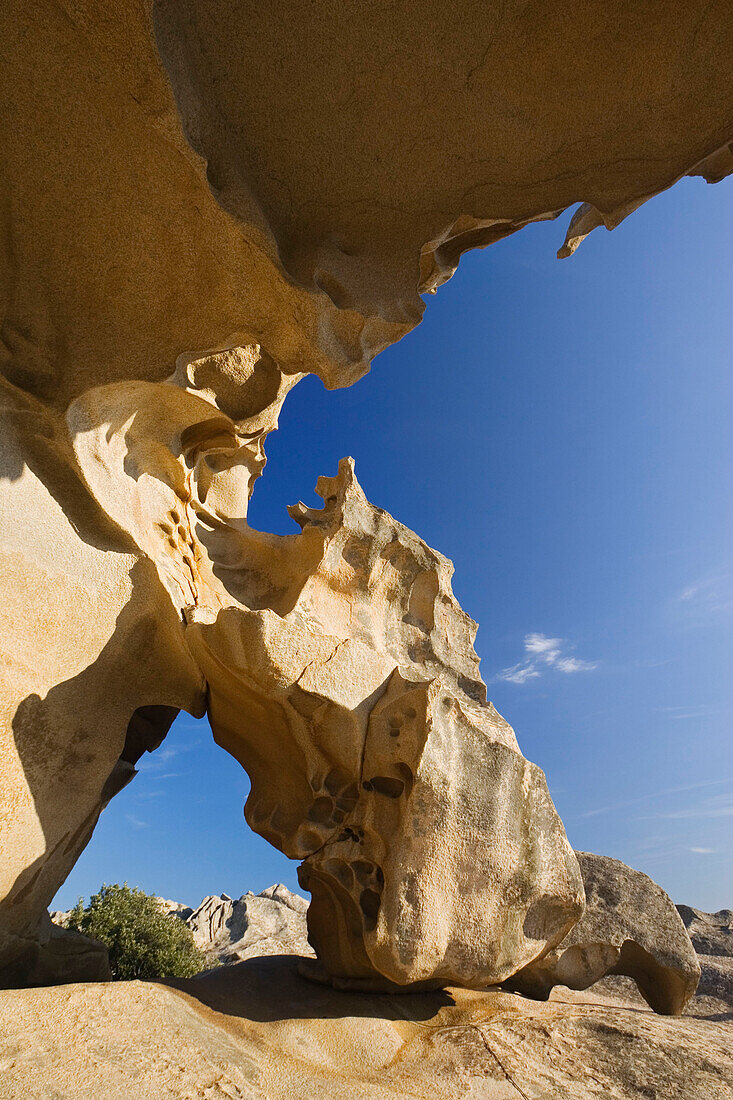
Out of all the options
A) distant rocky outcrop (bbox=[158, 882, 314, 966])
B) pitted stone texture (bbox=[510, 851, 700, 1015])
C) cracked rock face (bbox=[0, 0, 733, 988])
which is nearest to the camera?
cracked rock face (bbox=[0, 0, 733, 988])

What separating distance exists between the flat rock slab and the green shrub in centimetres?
686

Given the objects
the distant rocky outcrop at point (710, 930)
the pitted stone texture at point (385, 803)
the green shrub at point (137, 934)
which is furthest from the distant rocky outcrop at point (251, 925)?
the pitted stone texture at point (385, 803)

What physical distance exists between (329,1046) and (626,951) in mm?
2987

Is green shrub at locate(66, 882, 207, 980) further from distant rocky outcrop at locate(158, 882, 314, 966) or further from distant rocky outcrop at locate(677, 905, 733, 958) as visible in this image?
distant rocky outcrop at locate(677, 905, 733, 958)

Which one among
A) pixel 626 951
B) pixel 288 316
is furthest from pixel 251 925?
pixel 288 316

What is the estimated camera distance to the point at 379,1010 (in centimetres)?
414

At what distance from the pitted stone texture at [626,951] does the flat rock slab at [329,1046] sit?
0.55 meters

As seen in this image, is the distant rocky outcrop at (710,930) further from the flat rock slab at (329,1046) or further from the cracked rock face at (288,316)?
the cracked rock face at (288,316)

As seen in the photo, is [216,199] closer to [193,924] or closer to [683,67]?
[683,67]

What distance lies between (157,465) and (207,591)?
1096 mm

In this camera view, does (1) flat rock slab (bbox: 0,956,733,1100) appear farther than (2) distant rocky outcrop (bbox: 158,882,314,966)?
No

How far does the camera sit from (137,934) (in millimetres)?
10586

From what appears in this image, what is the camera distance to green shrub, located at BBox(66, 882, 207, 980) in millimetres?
10117

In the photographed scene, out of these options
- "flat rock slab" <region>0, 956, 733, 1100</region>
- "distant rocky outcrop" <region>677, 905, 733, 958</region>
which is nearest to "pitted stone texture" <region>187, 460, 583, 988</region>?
"flat rock slab" <region>0, 956, 733, 1100</region>
